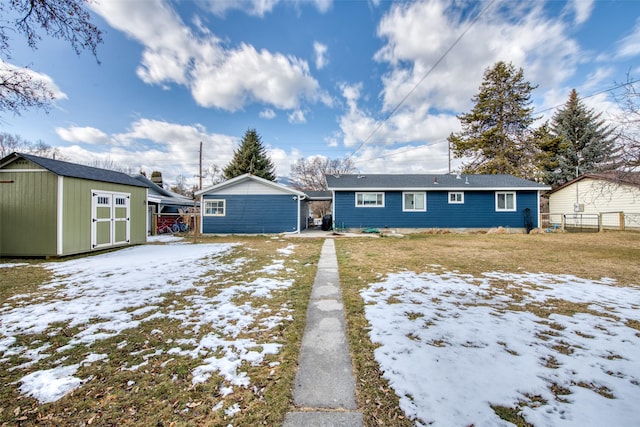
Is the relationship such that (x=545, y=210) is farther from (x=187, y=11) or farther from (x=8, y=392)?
(x=8, y=392)

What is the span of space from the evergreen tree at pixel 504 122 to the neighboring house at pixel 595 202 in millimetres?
4816

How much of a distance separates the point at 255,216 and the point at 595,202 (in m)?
23.9

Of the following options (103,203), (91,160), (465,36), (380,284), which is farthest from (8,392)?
(91,160)

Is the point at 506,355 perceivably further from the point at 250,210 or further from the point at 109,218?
the point at 250,210

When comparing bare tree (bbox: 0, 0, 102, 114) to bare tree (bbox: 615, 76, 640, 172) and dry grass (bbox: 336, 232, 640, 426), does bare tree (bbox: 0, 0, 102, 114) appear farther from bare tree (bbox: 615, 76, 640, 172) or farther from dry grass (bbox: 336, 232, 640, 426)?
bare tree (bbox: 615, 76, 640, 172)

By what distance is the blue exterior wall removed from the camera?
51.7 ft

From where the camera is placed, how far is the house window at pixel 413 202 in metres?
15.9

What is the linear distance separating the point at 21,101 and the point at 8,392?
7.25 m

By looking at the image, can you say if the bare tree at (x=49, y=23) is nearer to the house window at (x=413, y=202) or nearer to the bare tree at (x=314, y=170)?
the house window at (x=413, y=202)

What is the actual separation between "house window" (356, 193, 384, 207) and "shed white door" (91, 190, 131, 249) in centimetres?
1180

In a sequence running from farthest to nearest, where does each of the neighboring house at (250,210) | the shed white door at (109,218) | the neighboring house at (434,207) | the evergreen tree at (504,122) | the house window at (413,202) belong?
the evergreen tree at (504,122), the house window at (413,202), the neighboring house at (434,207), the neighboring house at (250,210), the shed white door at (109,218)

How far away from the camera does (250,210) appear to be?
1559 cm

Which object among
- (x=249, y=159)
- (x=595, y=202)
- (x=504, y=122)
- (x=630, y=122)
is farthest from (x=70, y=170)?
(x=504, y=122)

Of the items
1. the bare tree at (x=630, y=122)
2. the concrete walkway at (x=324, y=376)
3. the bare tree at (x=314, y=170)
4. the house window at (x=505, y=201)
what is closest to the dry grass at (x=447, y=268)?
the concrete walkway at (x=324, y=376)
